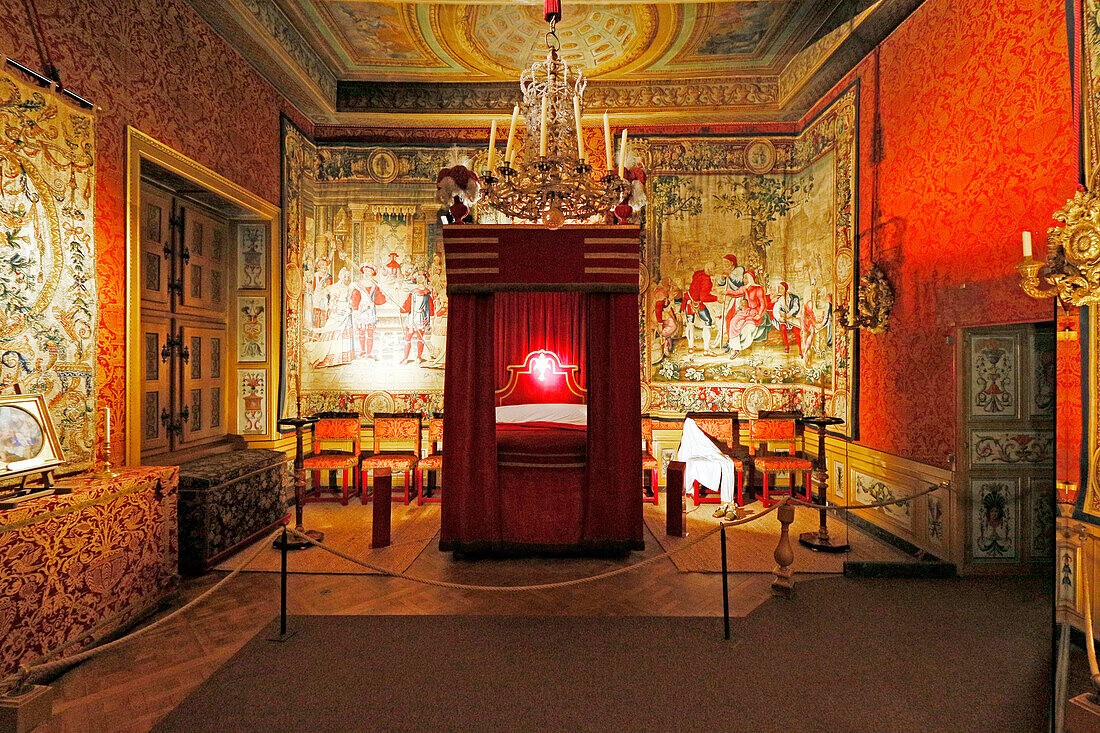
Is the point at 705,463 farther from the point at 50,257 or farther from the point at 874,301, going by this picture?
the point at 50,257

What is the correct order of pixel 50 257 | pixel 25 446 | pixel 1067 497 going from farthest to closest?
pixel 50 257, pixel 1067 497, pixel 25 446

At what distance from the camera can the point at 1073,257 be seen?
304cm

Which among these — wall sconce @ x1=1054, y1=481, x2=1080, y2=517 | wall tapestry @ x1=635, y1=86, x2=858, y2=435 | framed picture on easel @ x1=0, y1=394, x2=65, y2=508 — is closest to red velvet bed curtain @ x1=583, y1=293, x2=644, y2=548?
wall sconce @ x1=1054, y1=481, x2=1080, y2=517

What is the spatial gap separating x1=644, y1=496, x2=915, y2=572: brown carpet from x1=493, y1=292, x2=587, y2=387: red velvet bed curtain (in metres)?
2.28

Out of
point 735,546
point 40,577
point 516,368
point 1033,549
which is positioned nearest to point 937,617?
point 1033,549

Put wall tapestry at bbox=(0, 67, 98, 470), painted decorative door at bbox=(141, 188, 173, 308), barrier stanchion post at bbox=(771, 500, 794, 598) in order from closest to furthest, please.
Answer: wall tapestry at bbox=(0, 67, 98, 470)
barrier stanchion post at bbox=(771, 500, 794, 598)
painted decorative door at bbox=(141, 188, 173, 308)

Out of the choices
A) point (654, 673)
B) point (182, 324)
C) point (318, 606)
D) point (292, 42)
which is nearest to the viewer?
point (654, 673)

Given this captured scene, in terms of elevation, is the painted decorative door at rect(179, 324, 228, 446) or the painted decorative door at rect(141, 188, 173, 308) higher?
the painted decorative door at rect(141, 188, 173, 308)

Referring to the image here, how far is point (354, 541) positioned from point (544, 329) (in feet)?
11.1

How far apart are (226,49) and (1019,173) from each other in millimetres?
6769

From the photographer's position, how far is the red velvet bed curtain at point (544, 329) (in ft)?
22.9

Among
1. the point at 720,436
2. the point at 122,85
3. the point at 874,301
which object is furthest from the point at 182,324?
the point at 874,301

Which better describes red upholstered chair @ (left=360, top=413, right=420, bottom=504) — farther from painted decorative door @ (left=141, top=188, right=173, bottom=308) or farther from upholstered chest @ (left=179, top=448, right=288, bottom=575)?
painted decorative door @ (left=141, top=188, right=173, bottom=308)

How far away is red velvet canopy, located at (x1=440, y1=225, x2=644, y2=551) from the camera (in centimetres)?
436
